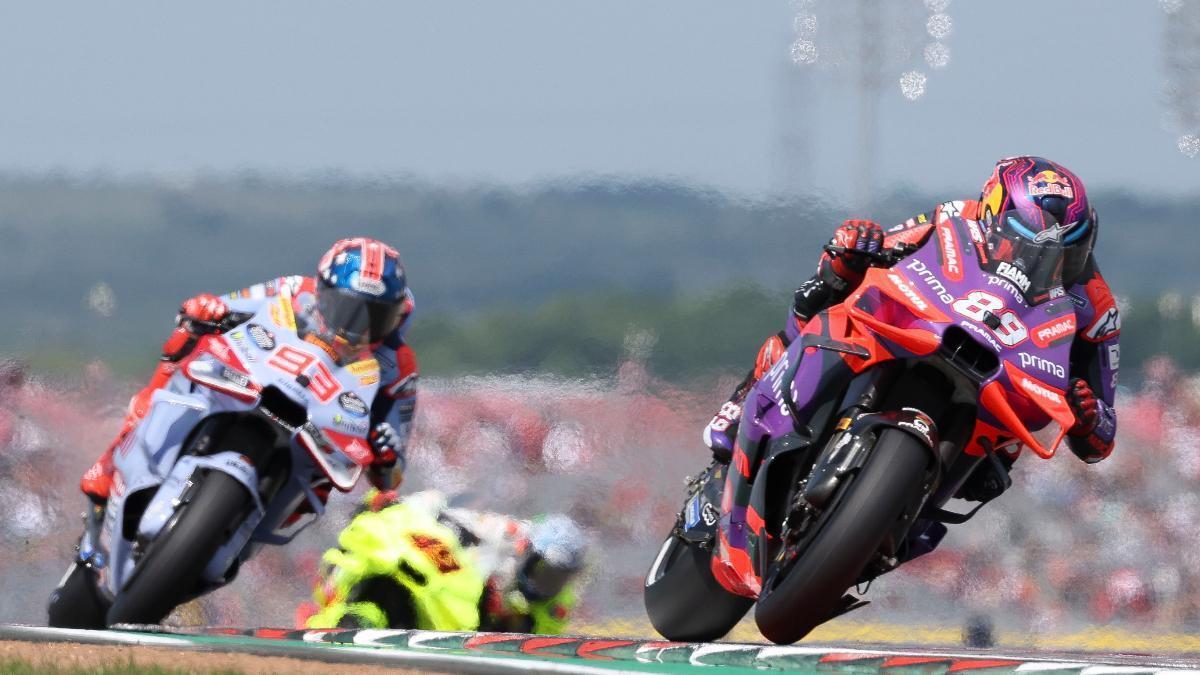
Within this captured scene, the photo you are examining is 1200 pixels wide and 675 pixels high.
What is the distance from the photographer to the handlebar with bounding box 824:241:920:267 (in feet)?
24.1

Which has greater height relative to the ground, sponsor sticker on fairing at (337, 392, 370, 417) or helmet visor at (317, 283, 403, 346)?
helmet visor at (317, 283, 403, 346)

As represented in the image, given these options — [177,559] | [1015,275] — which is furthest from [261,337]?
[1015,275]

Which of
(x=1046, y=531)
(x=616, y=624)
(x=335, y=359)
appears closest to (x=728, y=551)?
(x=335, y=359)

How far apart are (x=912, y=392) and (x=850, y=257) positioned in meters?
1.01

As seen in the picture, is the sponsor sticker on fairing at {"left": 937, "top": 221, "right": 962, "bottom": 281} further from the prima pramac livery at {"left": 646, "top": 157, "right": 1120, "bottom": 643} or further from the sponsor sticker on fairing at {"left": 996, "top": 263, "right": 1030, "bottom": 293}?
the sponsor sticker on fairing at {"left": 996, "top": 263, "right": 1030, "bottom": 293}

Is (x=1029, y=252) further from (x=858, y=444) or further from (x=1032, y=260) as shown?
(x=858, y=444)

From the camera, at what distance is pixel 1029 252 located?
22.1 feet

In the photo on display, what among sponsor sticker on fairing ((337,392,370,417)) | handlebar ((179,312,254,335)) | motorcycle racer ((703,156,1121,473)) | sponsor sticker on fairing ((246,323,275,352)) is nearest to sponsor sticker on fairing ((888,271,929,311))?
motorcycle racer ((703,156,1121,473))

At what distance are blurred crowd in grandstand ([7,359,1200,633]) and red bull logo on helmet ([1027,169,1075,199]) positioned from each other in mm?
4933

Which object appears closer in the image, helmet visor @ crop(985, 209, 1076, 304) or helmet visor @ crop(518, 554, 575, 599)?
helmet visor @ crop(985, 209, 1076, 304)

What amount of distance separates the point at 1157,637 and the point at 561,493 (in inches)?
138

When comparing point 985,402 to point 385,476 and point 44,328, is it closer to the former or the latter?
point 385,476

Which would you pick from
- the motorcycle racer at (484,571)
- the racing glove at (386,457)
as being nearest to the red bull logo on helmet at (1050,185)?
the motorcycle racer at (484,571)

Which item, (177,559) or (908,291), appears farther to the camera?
(177,559)
